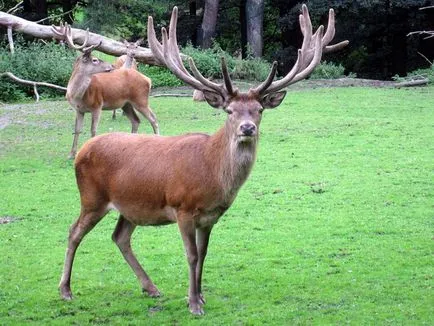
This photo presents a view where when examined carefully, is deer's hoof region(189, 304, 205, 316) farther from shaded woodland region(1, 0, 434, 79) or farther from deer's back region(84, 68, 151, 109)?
shaded woodland region(1, 0, 434, 79)

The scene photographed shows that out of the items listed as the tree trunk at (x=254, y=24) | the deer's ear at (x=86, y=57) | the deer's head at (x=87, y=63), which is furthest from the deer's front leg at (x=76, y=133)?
the tree trunk at (x=254, y=24)

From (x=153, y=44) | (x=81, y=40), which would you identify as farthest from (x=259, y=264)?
(x=81, y=40)

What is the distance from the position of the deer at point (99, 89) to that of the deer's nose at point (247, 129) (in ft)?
27.6

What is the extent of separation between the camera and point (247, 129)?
6.49 metres

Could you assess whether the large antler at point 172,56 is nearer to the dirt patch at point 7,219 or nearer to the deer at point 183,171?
the deer at point 183,171

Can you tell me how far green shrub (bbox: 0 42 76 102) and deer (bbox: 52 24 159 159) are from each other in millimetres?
5741

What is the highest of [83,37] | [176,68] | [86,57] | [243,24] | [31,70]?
[176,68]

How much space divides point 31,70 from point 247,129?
17385 mm

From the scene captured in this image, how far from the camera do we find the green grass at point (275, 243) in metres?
6.90

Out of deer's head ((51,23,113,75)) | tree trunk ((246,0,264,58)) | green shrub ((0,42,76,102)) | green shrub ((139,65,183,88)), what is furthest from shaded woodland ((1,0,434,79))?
deer's head ((51,23,113,75))

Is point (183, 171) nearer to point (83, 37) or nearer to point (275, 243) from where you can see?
point (275, 243)

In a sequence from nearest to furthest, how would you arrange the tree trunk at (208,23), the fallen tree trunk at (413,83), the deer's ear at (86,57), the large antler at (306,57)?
the large antler at (306,57), the deer's ear at (86,57), the fallen tree trunk at (413,83), the tree trunk at (208,23)

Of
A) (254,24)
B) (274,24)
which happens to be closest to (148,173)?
(254,24)

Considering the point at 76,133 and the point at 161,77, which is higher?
the point at 76,133
